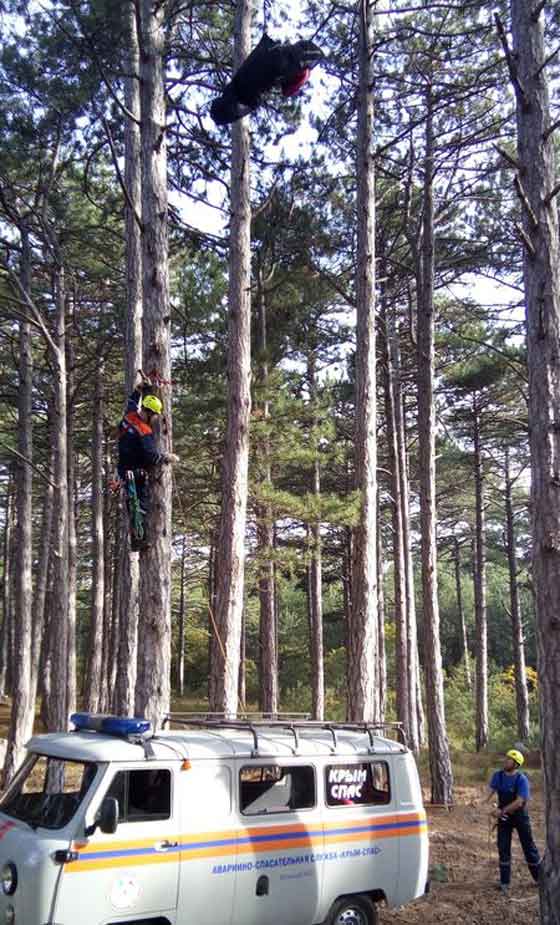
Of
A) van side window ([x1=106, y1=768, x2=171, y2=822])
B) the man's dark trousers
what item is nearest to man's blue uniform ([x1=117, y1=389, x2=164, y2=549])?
van side window ([x1=106, y1=768, x2=171, y2=822])

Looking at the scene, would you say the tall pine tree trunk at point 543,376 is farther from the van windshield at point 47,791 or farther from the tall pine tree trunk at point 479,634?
the tall pine tree trunk at point 479,634

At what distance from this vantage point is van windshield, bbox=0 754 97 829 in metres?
5.95

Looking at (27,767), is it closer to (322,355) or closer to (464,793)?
(464,793)

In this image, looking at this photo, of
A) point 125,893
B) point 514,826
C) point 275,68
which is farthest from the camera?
point 514,826

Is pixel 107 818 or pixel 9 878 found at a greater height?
pixel 107 818

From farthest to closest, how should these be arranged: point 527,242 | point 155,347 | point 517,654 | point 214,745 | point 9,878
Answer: point 517,654, point 155,347, point 527,242, point 214,745, point 9,878

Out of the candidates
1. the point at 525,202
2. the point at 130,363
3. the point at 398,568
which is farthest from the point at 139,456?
the point at 398,568

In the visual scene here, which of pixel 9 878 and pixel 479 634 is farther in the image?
pixel 479 634

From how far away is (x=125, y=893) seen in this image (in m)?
5.90

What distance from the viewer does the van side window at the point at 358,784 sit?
7.55m

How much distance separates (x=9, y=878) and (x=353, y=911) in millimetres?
3495

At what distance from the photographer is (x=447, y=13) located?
53.3ft

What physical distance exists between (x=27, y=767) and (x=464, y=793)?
13442 mm

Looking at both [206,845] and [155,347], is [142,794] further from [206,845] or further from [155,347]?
[155,347]
